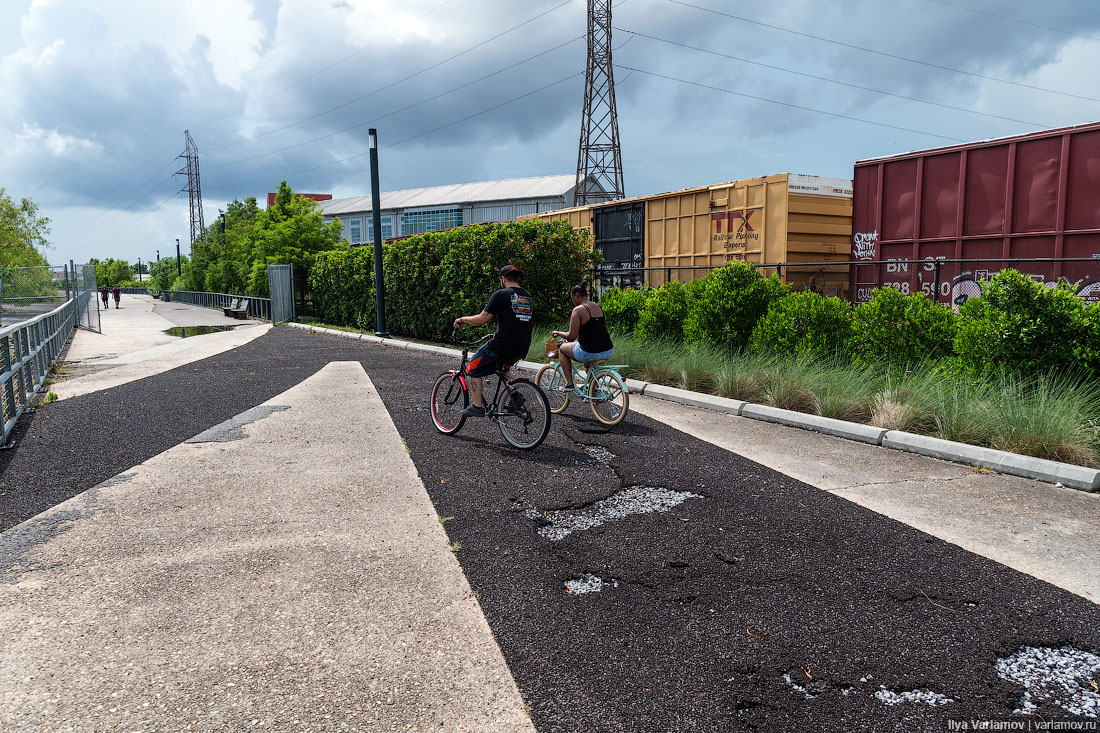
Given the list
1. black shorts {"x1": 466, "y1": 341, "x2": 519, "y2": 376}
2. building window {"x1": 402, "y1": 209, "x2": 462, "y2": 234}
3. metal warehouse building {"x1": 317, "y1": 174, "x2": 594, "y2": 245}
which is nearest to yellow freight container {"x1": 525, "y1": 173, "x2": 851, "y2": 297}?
black shorts {"x1": 466, "y1": 341, "x2": 519, "y2": 376}

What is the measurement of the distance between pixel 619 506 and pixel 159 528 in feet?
10.8

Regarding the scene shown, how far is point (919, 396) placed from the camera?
26.5 ft

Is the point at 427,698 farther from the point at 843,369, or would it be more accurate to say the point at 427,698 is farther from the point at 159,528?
the point at 843,369

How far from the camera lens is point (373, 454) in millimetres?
7262

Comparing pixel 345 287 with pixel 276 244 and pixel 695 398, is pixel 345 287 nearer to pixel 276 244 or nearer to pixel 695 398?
pixel 276 244

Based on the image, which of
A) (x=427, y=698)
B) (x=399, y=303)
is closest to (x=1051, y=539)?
(x=427, y=698)

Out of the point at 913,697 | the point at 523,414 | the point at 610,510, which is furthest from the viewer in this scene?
the point at 523,414

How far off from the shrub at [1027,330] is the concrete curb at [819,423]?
4.90ft

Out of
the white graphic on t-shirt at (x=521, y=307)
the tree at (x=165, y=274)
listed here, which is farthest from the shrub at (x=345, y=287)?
the tree at (x=165, y=274)

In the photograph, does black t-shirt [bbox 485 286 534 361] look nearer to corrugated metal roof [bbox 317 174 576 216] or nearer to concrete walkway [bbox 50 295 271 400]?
concrete walkway [bbox 50 295 271 400]

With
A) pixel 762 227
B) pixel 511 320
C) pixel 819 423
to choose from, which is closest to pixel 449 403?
pixel 511 320

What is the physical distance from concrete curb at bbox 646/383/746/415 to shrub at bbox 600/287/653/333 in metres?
3.28

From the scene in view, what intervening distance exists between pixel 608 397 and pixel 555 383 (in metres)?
1.00

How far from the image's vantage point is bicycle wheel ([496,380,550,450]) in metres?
7.24
